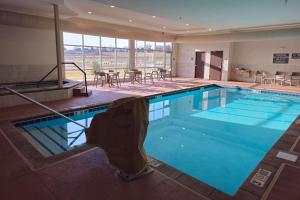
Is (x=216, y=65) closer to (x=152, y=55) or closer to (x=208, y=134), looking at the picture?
(x=152, y=55)

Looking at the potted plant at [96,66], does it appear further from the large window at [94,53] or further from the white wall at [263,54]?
the white wall at [263,54]

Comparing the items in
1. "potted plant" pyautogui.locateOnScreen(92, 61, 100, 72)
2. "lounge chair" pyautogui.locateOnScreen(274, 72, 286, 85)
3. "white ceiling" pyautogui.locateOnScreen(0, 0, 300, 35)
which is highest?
"white ceiling" pyautogui.locateOnScreen(0, 0, 300, 35)

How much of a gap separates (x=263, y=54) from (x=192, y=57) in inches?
147

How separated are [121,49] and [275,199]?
364 inches

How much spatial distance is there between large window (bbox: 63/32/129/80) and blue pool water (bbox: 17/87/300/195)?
12.5 feet

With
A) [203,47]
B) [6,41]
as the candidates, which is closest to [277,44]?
[203,47]

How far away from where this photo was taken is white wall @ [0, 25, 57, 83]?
6.23 m

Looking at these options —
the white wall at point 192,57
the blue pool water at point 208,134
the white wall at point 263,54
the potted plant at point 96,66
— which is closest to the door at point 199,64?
the white wall at point 192,57

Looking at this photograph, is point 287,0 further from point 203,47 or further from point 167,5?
point 203,47

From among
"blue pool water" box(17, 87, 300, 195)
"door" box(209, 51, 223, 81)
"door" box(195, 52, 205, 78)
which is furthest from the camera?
"door" box(195, 52, 205, 78)

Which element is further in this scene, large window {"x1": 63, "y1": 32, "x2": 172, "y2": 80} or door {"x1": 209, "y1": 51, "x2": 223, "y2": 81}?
door {"x1": 209, "y1": 51, "x2": 223, "y2": 81}

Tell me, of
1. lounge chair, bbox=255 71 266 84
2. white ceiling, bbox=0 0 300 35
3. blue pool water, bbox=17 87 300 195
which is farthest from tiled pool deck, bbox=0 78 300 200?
lounge chair, bbox=255 71 266 84

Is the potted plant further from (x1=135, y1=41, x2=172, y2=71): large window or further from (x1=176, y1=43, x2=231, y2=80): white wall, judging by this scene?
(x1=176, y1=43, x2=231, y2=80): white wall

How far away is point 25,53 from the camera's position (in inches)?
262
